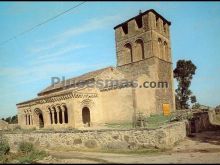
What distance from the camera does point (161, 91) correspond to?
1252 inches

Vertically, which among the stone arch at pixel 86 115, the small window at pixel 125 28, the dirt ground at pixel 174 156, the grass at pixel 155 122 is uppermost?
the small window at pixel 125 28

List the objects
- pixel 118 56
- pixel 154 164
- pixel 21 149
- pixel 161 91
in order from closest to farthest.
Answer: pixel 154 164, pixel 21 149, pixel 161 91, pixel 118 56

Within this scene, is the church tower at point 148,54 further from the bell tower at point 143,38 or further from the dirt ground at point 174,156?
the dirt ground at point 174,156

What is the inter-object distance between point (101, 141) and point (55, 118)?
12.1m

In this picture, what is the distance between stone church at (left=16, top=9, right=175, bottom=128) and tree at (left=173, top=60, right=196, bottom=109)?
13.2m

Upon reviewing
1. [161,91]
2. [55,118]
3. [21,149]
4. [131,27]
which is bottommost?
[21,149]

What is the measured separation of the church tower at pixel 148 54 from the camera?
100ft

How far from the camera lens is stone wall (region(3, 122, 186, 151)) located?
1692 centimetres

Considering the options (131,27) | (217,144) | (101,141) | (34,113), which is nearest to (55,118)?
(34,113)

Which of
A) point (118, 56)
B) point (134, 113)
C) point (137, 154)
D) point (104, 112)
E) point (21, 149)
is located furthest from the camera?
point (118, 56)

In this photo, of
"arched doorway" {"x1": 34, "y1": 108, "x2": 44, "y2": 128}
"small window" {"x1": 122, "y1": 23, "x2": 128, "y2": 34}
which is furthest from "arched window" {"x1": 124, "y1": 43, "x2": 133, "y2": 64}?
"arched doorway" {"x1": 34, "y1": 108, "x2": 44, "y2": 128}

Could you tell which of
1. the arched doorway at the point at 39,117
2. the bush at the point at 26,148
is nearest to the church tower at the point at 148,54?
the arched doorway at the point at 39,117

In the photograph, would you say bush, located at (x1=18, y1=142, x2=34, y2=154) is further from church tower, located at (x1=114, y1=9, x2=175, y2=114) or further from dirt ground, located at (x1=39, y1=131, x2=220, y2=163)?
church tower, located at (x1=114, y1=9, x2=175, y2=114)

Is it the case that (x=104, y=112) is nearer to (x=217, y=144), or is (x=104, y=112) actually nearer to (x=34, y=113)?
(x=34, y=113)
